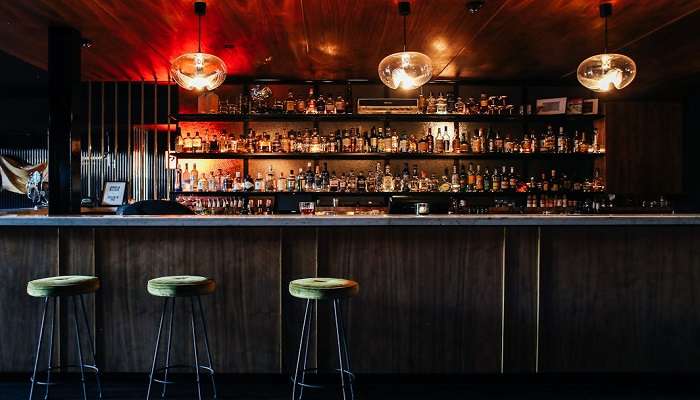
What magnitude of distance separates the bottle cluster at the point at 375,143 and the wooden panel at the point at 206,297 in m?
2.65

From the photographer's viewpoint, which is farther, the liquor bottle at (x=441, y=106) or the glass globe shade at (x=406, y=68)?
the liquor bottle at (x=441, y=106)

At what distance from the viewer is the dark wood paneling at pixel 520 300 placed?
10.9 feet

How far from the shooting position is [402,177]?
6.07 m

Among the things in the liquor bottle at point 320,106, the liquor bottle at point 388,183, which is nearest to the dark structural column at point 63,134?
the liquor bottle at point 320,106

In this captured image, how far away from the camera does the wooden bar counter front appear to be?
10.9 feet

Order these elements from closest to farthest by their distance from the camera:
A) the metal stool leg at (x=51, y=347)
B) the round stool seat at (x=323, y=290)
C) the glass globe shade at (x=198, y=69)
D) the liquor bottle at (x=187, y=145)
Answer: the round stool seat at (x=323, y=290), the metal stool leg at (x=51, y=347), the glass globe shade at (x=198, y=69), the liquor bottle at (x=187, y=145)

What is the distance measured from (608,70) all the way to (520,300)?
1777mm

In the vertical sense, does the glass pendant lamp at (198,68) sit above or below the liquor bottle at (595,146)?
above

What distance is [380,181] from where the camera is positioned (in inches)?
234

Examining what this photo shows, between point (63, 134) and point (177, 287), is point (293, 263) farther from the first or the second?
point (63, 134)

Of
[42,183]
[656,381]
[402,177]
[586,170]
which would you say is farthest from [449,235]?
[586,170]

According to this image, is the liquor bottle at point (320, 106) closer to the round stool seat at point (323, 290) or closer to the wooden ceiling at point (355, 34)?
the wooden ceiling at point (355, 34)

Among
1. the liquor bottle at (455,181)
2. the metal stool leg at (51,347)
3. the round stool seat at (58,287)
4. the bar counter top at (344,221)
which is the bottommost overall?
the metal stool leg at (51,347)

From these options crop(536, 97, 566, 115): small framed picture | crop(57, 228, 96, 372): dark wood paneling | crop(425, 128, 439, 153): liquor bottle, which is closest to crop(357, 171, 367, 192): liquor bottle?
crop(425, 128, 439, 153): liquor bottle
